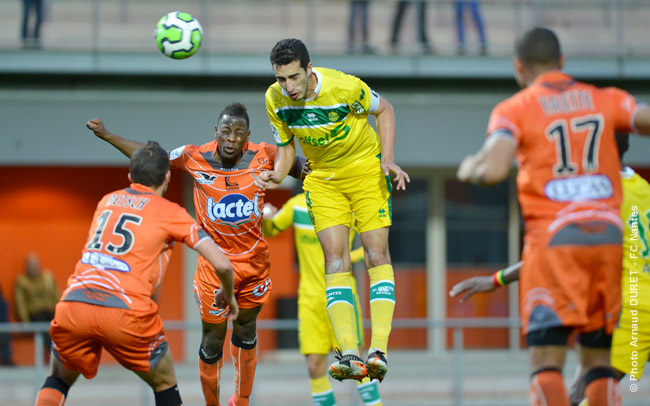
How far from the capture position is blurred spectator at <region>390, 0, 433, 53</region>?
15.8 m

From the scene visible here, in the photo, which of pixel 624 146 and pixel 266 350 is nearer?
pixel 624 146

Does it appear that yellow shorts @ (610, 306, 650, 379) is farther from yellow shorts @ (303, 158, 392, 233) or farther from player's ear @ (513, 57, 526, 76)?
player's ear @ (513, 57, 526, 76)

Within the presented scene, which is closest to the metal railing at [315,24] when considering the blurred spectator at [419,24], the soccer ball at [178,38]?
the blurred spectator at [419,24]

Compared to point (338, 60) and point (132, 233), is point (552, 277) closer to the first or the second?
point (132, 233)

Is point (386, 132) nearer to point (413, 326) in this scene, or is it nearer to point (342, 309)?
point (342, 309)

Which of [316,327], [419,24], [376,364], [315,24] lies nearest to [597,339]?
[376,364]

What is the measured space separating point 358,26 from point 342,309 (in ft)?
31.7

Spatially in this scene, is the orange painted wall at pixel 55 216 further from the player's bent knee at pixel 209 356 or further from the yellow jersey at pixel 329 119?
the yellow jersey at pixel 329 119

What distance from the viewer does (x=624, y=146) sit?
687 cm

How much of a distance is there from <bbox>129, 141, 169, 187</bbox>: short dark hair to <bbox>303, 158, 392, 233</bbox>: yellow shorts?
1.43 m

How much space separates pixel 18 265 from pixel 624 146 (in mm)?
11849

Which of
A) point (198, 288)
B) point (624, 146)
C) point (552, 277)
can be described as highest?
point (624, 146)

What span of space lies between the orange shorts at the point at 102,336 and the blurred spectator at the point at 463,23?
1073 cm

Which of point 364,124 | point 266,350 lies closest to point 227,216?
point 364,124
